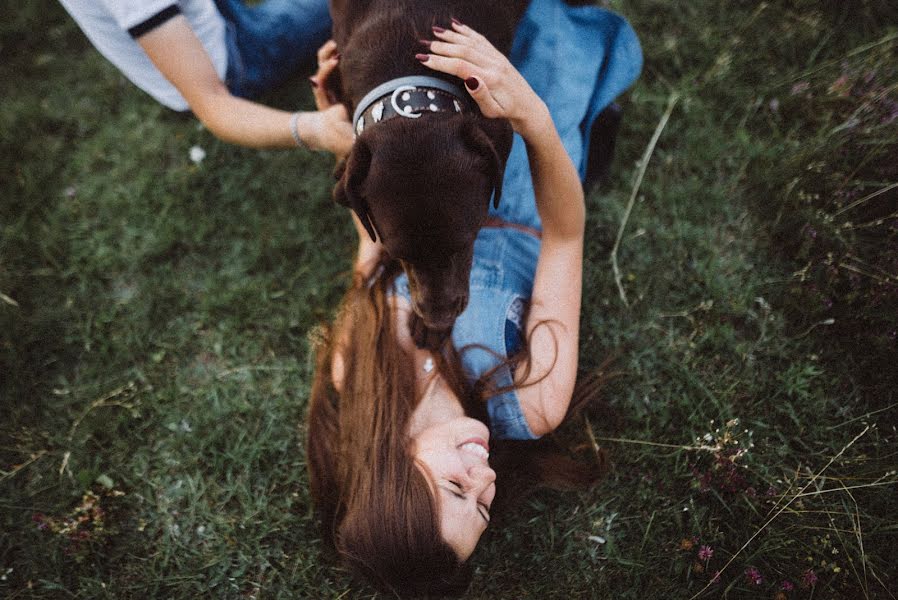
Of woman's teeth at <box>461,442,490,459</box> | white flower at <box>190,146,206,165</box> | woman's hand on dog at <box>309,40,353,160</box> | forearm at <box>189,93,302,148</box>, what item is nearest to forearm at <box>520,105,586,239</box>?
woman's hand on dog at <box>309,40,353,160</box>

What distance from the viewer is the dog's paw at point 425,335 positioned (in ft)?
7.87

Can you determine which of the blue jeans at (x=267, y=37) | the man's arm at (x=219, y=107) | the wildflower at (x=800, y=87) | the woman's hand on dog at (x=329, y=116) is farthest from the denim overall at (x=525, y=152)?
the blue jeans at (x=267, y=37)

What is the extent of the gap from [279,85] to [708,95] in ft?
8.20

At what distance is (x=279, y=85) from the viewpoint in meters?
3.51

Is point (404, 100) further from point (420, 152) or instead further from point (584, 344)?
point (584, 344)

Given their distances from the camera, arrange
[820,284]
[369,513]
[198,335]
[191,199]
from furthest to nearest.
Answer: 1. [191,199]
2. [198,335]
3. [820,284]
4. [369,513]

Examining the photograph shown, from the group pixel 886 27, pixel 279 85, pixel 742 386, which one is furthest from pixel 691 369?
pixel 279 85

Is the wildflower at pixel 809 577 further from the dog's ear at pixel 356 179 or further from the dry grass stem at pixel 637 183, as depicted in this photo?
the dog's ear at pixel 356 179

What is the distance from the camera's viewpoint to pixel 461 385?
7.81ft

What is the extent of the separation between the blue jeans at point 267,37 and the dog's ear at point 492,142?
1631mm

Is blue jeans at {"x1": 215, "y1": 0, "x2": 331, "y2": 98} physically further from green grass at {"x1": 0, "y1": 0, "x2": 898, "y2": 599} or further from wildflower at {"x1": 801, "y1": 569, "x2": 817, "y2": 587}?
wildflower at {"x1": 801, "y1": 569, "x2": 817, "y2": 587}

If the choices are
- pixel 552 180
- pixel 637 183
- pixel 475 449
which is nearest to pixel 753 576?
pixel 475 449

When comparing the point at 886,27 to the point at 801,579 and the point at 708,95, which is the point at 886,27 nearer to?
the point at 708,95

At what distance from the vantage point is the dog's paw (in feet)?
7.87
